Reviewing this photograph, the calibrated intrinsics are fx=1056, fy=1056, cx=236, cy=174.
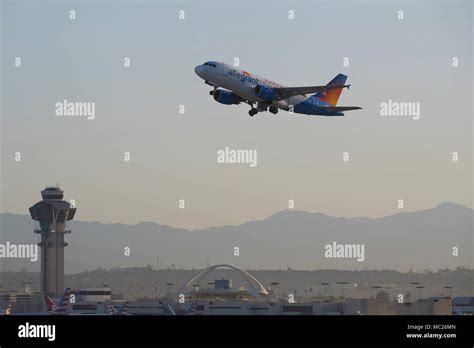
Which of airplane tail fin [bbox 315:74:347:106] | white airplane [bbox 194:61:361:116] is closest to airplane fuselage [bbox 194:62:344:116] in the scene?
white airplane [bbox 194:61:361:116]

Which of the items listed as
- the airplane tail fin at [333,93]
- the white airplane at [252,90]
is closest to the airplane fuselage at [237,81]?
the white airplane at [252,90]

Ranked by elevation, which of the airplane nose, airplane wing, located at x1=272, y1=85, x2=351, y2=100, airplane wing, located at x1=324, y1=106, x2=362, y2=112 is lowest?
airplane wing, located at x1=324, y1=106, x2=362, y2=112

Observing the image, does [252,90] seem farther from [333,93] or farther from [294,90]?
[333,93]

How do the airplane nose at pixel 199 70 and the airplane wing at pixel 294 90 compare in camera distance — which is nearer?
the airplane nose at pixel 199 70

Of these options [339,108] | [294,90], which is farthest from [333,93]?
[294,90]

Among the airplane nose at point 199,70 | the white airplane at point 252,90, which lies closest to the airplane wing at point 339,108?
the white airplane at point 252,90

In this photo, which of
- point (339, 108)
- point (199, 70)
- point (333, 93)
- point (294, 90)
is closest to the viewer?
point (199, 70)

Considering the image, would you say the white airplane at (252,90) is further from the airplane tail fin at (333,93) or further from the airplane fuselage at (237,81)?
the airplane tail fin at (333,93)

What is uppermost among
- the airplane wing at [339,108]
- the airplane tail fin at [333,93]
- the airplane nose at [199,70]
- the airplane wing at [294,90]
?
the airplane tail fin at [333,93]

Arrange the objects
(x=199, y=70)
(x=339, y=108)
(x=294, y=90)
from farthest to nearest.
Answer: (x=339, y=108) < (x=294, y=90) < (x=199, y=70)

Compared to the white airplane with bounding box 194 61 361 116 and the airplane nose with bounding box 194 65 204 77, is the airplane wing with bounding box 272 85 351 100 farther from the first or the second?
the airplane nose with bounding box 194 65 204 77

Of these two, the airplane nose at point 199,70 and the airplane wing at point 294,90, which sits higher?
the airplane nose at point 199,70

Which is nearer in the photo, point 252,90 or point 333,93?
point 252,90
